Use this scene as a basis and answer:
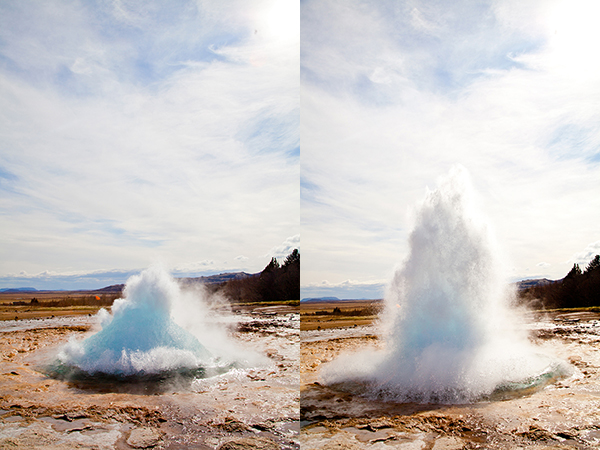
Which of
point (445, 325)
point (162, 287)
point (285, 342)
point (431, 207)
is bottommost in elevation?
point (285, 342)

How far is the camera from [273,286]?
28812 mm

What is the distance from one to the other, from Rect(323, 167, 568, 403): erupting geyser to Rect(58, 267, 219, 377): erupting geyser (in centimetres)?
282

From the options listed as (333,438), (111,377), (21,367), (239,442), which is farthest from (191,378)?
(21,367)

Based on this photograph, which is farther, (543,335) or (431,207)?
(543,335)

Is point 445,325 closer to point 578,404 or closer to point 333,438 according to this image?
point 578,404

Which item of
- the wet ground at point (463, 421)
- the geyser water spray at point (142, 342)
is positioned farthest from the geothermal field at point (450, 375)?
the geyser water spray at point (142, 342)

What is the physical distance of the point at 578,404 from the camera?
4.17 metres

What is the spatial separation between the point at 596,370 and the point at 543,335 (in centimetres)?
369

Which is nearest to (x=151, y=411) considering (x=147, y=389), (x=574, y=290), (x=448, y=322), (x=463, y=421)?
(x=147, y=389)

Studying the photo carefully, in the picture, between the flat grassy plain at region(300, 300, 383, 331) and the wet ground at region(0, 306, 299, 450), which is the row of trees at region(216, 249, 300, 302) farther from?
the wet ground at region(0, 306, 299, 450)

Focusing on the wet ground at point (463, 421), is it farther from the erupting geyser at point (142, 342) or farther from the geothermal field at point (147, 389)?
the erupting geyser at point (142, 342)

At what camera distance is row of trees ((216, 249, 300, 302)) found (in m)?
28.5

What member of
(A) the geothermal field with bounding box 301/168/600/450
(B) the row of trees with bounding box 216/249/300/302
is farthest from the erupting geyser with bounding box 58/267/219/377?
(B) the row of trees with bounding box 216/249/300/302

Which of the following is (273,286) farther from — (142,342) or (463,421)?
(463,421)
